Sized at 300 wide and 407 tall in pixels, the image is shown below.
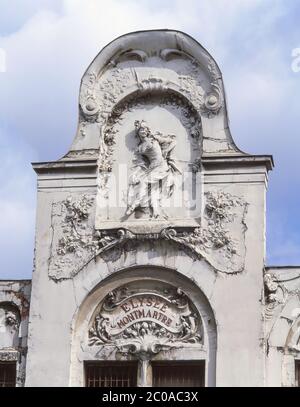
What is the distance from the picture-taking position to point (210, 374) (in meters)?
22.9

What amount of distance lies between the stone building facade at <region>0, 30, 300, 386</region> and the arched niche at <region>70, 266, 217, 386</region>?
0.9 inches

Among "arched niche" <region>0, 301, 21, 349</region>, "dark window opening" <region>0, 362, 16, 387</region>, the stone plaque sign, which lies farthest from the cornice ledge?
"dark window opening" <region>0, 362, 16, 387</region>

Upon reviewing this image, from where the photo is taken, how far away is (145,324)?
23.4 m

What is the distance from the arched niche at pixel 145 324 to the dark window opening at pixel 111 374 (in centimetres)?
13

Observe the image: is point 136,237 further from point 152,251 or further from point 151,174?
point 151,174

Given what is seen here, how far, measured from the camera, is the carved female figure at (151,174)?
24.0 meters

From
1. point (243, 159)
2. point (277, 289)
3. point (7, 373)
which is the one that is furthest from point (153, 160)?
point (7, 373)

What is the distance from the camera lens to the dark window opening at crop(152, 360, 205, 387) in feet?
76.0

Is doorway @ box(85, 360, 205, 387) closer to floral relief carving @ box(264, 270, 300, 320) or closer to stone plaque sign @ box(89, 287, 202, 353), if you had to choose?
stone plaque sign @ box(89, 287, 202, 353)

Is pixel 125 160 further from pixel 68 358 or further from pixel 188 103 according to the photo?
pixel 68 358

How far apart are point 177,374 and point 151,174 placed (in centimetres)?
362

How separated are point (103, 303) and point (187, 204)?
2.32 meters

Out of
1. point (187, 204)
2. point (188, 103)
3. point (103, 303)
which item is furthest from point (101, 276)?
point (188, 103)
